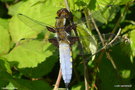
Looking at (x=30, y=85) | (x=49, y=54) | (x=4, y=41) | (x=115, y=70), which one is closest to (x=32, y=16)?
(x=4, y=41)

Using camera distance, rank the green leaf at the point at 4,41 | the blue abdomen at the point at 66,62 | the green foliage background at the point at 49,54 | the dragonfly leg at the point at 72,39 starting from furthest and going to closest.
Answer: the green leaf at the point at 4,41 → the green foliage background at the point at 49,54 → the dragonfly leg at the point at 72,39 → the blue abdomen at the point at 66,62

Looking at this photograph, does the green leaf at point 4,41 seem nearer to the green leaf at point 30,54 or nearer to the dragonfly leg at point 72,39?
the green leaf at point 30,54

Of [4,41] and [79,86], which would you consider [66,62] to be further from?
[4,41]

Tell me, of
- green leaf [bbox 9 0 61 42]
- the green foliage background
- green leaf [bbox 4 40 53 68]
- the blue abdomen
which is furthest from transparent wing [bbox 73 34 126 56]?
green leaf [bbox 9 0 61 42]

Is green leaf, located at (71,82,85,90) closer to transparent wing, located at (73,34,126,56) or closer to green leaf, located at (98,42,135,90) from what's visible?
green leaf, located at (98,42,135,90)

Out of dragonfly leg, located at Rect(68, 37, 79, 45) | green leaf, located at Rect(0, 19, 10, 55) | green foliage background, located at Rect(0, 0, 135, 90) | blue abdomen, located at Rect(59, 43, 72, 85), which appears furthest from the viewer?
green leaf, located at Rect(0, 19, 10, 55)

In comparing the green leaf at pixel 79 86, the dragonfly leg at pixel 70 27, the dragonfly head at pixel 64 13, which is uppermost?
the dragonfly head at pixel 64 13

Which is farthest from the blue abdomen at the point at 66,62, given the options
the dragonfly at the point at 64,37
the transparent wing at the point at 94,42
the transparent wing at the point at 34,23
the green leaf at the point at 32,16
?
the green leaf at the point at 32,16
